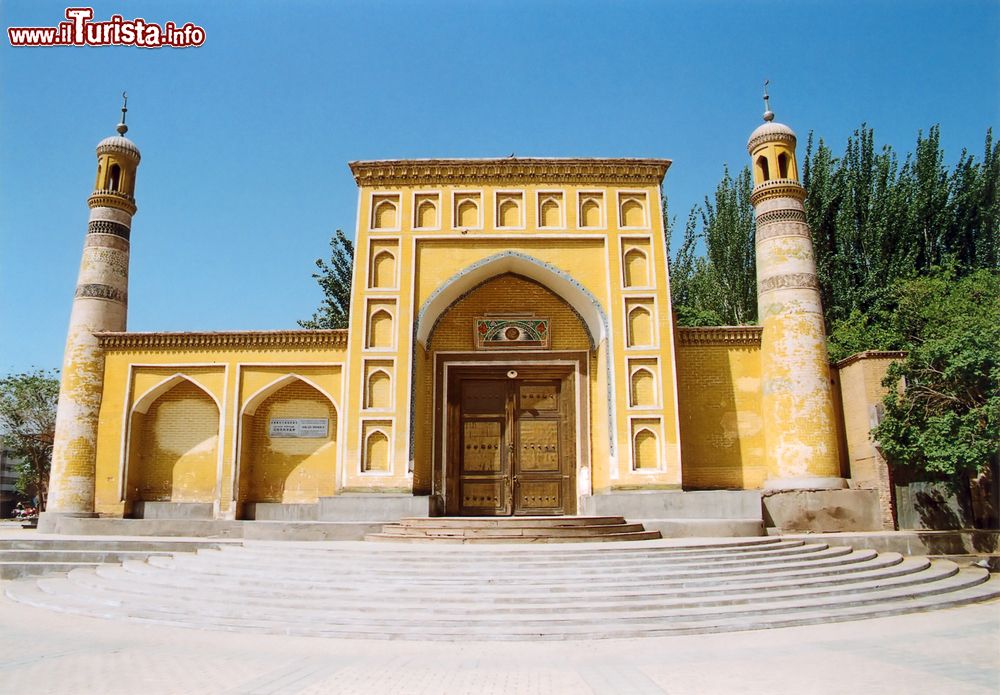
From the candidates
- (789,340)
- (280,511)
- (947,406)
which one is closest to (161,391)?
(280,511)

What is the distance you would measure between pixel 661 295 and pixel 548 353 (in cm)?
222

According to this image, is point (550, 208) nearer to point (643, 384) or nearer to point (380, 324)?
point (643, 384)

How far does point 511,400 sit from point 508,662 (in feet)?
27.0

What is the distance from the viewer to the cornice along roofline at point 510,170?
44.6ft

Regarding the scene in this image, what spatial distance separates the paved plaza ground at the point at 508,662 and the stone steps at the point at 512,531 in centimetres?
332

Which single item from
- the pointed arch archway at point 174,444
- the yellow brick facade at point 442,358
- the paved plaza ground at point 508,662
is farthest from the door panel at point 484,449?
the paved plaza ground at point 508,662

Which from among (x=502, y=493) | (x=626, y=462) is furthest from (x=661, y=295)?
(x=502, y=493)

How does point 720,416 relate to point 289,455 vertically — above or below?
above

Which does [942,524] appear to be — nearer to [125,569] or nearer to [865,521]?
[865,521]

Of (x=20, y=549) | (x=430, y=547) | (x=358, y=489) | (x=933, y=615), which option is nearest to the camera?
(x=933, y=615)

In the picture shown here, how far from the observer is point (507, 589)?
24.8 ft

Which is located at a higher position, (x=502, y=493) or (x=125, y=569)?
(x=502, y=493)

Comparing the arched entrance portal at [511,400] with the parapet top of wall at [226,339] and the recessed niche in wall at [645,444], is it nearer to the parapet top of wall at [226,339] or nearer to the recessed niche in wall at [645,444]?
the recessed niche in wall at [645,444]

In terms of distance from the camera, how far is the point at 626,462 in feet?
40.4
